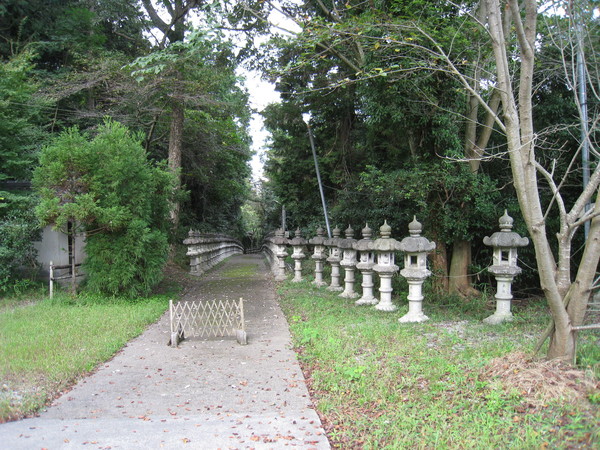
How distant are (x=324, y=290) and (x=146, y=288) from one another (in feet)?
15.1

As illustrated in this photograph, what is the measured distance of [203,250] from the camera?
1877 centimetres

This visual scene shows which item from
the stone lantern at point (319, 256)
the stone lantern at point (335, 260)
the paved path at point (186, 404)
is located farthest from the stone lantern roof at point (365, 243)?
the stone lantern at point (319, 256)

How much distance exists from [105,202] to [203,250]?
8.78 meters

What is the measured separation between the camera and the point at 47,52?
56.5 ft

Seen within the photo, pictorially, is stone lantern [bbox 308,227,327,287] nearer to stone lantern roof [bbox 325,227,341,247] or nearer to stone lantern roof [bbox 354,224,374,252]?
stone lantern roof [bbox 325,227,341,247]

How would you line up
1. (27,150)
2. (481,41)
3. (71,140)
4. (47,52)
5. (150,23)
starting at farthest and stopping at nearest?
(150,23)
(47,52)
(27,150)
(71,140)
(481,41)

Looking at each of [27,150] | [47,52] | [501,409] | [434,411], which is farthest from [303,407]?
[47,52]

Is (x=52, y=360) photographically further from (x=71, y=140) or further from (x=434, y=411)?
(x=71, y=140)

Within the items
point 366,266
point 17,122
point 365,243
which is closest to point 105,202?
point 17,122

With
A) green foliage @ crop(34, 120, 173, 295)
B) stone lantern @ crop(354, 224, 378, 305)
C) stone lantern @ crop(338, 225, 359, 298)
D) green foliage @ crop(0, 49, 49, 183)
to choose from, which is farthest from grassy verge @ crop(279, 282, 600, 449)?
green foliage @ crop(0, 49, 49, 183)

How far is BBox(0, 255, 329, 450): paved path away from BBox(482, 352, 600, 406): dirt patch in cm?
194

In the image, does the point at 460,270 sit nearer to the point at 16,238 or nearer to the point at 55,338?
the point at 55,338

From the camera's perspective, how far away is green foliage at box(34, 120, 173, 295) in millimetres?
9852

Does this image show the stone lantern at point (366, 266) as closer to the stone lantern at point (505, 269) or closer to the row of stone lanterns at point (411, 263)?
the row of stone lanterns at point (411, 263)
